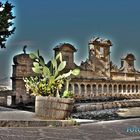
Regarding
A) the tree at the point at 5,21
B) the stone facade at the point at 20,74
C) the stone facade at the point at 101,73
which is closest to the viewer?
the tree at the point at 5,21

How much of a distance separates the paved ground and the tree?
17.5 ft

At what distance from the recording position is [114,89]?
19984 mm

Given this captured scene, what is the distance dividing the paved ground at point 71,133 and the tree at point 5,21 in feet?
17.5

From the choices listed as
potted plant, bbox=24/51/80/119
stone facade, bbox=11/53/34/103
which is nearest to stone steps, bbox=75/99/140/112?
stone facade, bbox=11/53/34/103

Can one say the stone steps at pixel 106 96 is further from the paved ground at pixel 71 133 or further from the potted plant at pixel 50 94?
the paved ground at pixel 71 133

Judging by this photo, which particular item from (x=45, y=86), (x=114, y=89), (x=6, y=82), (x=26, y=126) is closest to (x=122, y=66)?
(x=114, y=89)

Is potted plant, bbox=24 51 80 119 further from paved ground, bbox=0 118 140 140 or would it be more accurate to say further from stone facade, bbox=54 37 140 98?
stone facade, bbox=54 37 140 98

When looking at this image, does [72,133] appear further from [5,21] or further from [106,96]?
[106,96]

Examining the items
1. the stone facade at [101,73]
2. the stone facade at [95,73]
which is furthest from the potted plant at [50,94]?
the stone facade at [101,73]

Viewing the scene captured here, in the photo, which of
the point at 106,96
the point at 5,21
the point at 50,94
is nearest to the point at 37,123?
the point at 50,94

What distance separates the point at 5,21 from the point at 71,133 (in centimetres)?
606

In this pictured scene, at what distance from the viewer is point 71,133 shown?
6883mm

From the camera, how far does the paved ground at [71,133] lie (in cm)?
623

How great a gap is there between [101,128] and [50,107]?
1.35 metres
